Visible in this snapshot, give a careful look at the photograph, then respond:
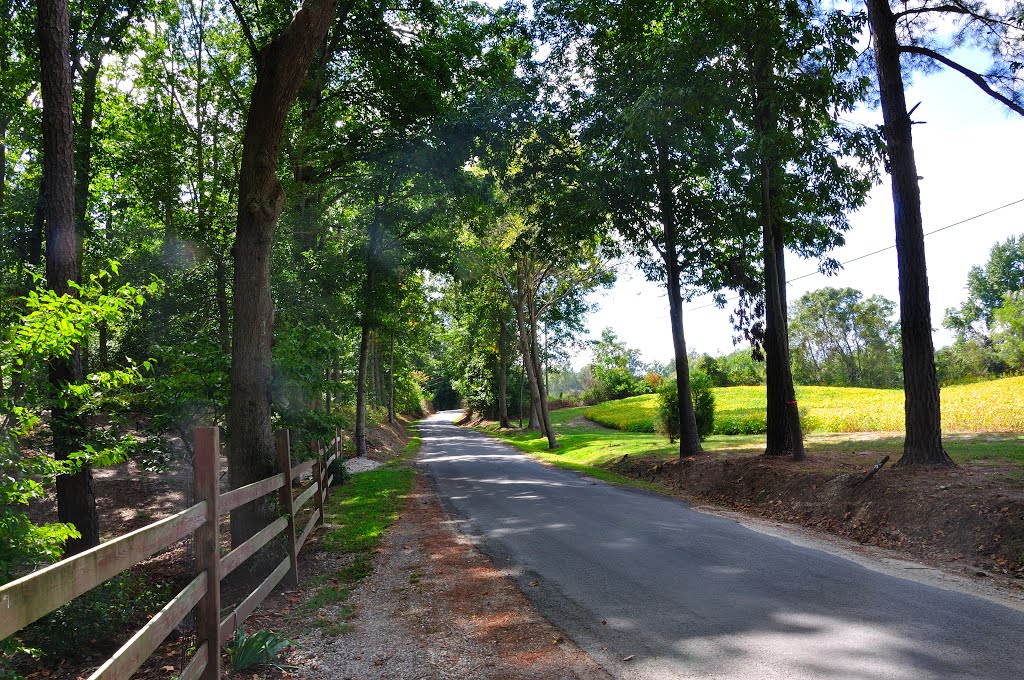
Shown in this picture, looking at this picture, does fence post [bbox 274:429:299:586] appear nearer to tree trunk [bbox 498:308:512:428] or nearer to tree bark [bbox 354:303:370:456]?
tree bark [bbox 354:303:370:456]

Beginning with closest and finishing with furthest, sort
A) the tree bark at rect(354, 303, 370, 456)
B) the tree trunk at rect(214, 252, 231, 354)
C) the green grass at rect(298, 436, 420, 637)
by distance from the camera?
1. the green grass at rect(298, 436, 420, 637)
2. the tree trunk at rect(214, 252, 231, 354)
3. the tree bark at rect(354, 303, 370, 456)

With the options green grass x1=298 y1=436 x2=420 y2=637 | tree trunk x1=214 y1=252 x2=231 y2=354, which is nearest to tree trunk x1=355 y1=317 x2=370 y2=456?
green grass x1=298 y1=436 x2=420 y2=637

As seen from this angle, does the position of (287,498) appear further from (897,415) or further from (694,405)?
(897,415)

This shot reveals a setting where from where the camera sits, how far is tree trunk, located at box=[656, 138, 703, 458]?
1557cm

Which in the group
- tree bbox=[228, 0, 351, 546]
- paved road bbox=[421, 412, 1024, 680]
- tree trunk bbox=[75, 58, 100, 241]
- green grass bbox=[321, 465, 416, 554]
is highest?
tree trunk bbox=[75, 58, 100, 241]

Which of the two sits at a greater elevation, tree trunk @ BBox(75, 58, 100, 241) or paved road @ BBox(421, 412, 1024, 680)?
tree trunk @ BBox(75, 58, 100, 241)

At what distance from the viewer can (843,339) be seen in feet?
292

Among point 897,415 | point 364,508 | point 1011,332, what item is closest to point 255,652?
point 364,508

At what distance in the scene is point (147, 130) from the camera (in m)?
17.0

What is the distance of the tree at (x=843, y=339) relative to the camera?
79.4 meters

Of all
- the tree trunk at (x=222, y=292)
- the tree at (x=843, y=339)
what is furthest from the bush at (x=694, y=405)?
the tree at (x=843, y=339)

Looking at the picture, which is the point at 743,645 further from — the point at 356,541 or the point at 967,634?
the point at 356,541

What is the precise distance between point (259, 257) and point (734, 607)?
6.35 metres

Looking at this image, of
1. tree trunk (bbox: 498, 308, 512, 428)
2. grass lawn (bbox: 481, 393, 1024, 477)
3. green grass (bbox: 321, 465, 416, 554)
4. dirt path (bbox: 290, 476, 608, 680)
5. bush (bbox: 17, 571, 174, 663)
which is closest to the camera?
dirt path (bbox: 290, 476, 608, 680)
